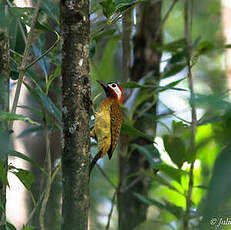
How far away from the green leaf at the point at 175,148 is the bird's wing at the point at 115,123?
608 mm

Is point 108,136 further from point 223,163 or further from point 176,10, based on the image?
point 176,10

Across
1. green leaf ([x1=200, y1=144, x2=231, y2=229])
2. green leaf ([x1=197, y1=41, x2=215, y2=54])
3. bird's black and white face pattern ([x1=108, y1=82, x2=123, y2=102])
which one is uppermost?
green leaf ([x1=197, y1=41, x2=215, y2=54])

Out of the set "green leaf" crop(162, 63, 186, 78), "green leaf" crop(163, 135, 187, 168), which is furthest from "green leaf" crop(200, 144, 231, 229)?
"green leaf" crop(162, 63, 186, 78)

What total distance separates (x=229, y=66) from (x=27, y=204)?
2107 millimetres

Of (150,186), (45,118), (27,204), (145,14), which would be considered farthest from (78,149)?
(145,14)

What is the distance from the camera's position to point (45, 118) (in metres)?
2.28

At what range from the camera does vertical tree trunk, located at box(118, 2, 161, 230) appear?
3.28m

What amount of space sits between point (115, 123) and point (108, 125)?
0.10m

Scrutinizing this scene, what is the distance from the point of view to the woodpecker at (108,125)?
2959mm

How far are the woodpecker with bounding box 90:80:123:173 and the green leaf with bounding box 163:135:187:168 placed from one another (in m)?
0.58

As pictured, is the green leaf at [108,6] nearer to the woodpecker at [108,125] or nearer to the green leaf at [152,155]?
the green leaf at [152,155]

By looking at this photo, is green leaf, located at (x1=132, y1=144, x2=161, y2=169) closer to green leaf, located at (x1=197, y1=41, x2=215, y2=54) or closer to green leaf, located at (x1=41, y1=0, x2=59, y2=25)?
green leaf, located at (x1=197, y1=41, x2=215, y2=54)

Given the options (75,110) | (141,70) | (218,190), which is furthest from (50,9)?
(141,70)

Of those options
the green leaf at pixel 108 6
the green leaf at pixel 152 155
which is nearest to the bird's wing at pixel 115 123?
the green leaf at pixel 152 155
